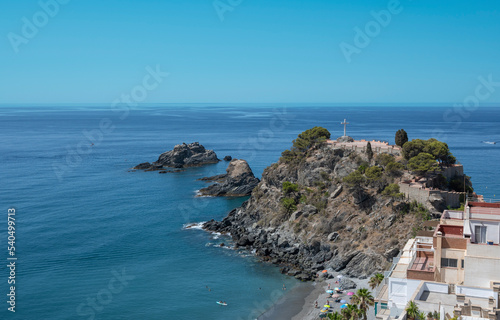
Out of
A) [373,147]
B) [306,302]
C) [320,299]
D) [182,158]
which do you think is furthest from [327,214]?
[182,158]

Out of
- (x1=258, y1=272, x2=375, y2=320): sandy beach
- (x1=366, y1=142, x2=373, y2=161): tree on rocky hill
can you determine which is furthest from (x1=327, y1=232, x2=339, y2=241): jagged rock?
(x1=366, y1=142, x2=373, y2=161): tree on rocky hill

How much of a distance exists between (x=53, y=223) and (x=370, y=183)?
157ft

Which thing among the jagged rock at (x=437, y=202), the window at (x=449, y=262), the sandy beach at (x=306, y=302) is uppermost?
the window at (x=449, y=262)

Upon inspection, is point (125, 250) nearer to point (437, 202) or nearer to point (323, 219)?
point (323, 219)

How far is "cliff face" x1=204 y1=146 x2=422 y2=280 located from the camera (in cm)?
5631

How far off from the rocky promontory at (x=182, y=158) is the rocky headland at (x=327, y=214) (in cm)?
5589

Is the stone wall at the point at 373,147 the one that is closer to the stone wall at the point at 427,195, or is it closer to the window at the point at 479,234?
the stone wall at the point at 427,195

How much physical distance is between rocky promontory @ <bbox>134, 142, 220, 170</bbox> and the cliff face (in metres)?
55.8

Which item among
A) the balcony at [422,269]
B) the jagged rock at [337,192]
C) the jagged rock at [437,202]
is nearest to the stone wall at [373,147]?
the jagged rock at [337,192]

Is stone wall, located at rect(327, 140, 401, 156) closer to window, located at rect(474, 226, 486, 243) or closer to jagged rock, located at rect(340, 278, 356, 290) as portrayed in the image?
jagged rock, located at rect(340, 278, 356, 290)

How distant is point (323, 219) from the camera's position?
206ft

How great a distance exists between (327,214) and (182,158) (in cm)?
7438

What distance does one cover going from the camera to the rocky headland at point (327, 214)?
56.4 metres

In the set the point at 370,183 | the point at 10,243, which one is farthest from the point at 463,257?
the point at 10,243
